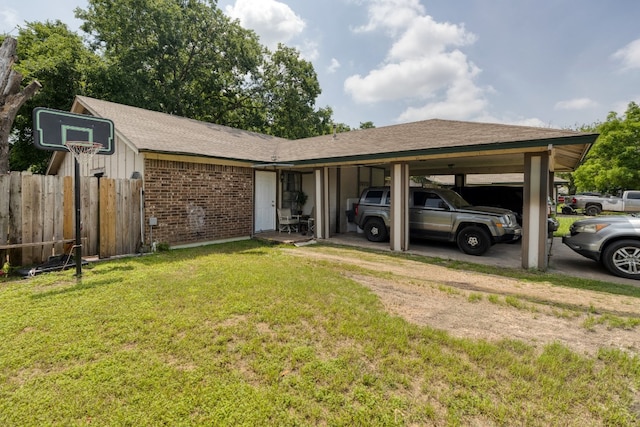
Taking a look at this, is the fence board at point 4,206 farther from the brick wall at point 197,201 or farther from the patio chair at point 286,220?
the patio chair at point 286,220

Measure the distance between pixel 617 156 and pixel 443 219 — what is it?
25881 millimetres

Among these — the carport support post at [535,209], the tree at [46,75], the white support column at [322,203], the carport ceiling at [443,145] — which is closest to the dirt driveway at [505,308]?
the carport support post at [535,209]

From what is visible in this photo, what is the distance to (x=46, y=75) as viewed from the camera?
48.6ft

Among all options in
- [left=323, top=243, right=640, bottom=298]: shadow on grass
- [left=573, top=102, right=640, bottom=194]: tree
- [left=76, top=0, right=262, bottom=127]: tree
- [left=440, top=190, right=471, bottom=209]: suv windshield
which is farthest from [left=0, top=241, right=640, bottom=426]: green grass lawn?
[left=573, top=102, right=640, bottom=194]: tree

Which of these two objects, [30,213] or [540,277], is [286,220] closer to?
[30,213]

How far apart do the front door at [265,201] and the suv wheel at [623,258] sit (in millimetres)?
9727

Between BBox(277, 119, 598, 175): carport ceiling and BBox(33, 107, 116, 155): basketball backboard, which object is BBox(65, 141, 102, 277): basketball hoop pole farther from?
BBox(277, 119, 598, 175): carport ceiling

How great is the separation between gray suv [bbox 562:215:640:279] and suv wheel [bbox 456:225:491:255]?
189 centimetres

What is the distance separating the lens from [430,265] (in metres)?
7.06

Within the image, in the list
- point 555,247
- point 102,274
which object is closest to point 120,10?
point 102,274

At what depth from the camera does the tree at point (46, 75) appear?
48.5 ft

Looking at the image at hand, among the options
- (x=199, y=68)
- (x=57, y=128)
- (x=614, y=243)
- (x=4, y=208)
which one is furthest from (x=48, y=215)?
(x=199, y=68)

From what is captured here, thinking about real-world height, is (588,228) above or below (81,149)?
below

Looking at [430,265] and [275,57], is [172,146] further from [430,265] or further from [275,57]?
[275,57]
